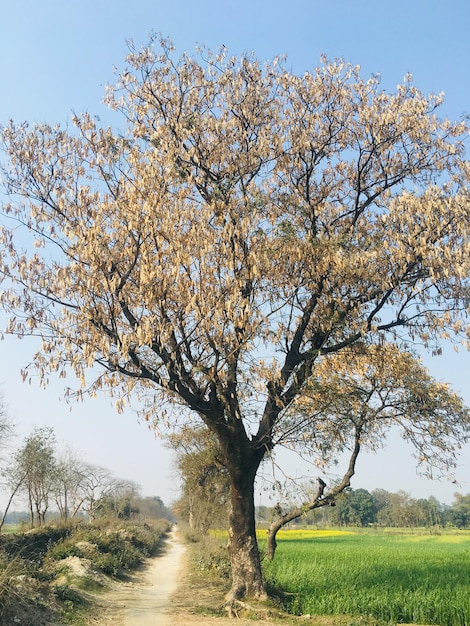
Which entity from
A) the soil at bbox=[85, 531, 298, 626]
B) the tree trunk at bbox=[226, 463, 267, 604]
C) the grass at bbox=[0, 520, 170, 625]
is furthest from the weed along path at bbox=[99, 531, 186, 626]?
the tree trunk at bbox=[226, 463, 267, 604]

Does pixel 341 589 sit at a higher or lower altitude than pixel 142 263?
lower

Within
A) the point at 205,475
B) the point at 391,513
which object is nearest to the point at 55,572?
the point at 205,475

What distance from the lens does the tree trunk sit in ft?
42.0

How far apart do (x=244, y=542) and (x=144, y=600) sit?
4.43m

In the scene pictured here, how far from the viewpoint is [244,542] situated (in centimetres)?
1322

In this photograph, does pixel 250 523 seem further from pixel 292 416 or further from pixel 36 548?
pixel 36 548

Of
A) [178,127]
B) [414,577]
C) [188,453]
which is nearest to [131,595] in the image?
[414,577]

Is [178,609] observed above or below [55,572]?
below

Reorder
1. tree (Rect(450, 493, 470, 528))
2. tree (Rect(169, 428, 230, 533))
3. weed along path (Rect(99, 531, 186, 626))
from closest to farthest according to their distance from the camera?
weed along path (Rect(99, 531, 186, 626))
tree (Rect(169, 428, 230, 533))
tree (Rect(450, 493, 470, 528))

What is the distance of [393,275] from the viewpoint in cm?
1201

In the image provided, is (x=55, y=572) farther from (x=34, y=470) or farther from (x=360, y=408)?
(x=34, y=470)

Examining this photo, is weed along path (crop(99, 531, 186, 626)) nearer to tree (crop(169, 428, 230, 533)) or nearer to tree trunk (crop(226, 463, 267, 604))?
tree trunk (crop(226, 463, 267, 604))

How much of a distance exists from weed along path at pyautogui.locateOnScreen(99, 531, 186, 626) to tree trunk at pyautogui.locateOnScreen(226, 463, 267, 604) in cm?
191

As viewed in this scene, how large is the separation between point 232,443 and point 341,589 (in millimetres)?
4660
